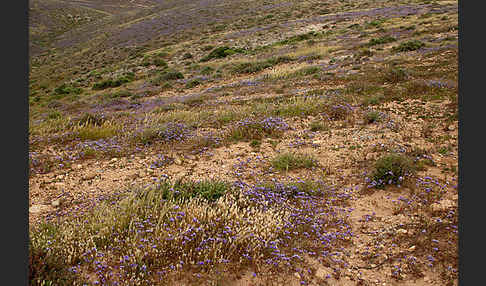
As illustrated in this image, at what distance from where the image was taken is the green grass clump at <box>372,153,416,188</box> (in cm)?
545

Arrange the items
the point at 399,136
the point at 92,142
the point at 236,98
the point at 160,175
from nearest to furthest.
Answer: the point at 160,175
the point at 399,136
the point at 92,142
the point at 236,98

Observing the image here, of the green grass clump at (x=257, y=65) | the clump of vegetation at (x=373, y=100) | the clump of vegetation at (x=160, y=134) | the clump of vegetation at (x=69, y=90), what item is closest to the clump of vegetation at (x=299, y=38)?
the green grass clump at (x=257, y=65)

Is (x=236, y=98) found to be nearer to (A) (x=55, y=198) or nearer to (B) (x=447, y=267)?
(A) (x=55, y=198)

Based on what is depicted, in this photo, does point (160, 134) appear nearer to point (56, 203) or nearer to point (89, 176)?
point (89, 176)

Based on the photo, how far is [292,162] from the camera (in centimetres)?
652

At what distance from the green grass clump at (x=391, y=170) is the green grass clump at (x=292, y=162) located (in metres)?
1.33

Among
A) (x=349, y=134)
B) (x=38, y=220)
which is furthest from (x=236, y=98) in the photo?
(x=38, y=220)

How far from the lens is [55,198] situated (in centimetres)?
566

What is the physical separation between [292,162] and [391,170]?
193 cm

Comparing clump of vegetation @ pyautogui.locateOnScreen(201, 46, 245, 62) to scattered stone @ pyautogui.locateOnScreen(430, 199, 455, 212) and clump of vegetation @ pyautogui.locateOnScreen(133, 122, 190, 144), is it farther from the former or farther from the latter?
scattered stone @ pyautogui.locateOnScreen(430, 199, 455, 212)

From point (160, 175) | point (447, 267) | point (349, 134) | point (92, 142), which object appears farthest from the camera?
point (92, 142)

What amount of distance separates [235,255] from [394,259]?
2003 millimetres

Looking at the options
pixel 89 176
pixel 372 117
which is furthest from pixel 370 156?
pixel 89 176

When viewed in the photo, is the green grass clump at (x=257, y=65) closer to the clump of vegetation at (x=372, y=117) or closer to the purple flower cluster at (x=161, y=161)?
the clump of vegetation at (x=372, y=117)
